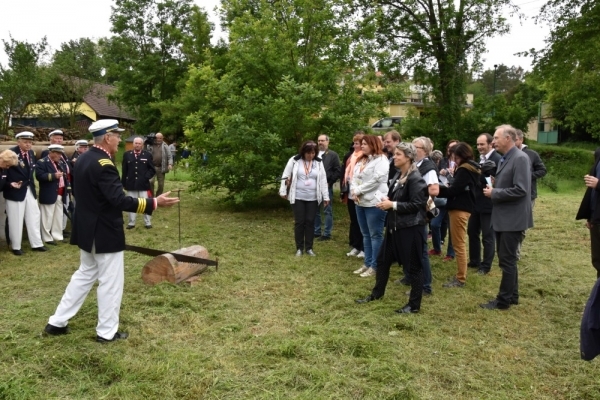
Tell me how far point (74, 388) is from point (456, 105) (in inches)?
716

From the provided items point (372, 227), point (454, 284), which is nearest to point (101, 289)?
point (372, 227)

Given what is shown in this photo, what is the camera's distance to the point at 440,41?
754 inches

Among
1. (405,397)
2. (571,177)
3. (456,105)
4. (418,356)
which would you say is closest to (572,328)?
(418,356)

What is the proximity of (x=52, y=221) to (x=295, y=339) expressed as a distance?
612 cm

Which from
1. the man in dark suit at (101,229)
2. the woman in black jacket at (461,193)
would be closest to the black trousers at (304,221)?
the woman in black jacket at (461,193)

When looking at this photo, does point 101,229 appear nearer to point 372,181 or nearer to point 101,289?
point 101,289

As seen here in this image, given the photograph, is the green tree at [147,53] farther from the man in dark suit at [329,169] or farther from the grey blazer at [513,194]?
the grey blazer at [513,194]

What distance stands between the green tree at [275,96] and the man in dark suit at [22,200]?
4091mm

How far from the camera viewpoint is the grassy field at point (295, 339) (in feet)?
12.4

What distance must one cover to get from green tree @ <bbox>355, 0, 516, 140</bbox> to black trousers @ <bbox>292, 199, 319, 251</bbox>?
1230 centimetres

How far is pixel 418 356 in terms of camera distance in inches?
170

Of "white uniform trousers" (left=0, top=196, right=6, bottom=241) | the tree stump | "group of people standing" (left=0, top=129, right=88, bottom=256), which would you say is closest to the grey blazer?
the tree stump

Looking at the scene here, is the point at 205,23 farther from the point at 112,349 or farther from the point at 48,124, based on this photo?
the point at 112,349

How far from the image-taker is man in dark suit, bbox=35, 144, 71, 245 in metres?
8.45
